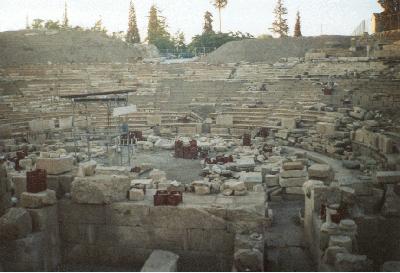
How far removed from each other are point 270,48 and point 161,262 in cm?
3440

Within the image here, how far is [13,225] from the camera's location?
7.34 metres

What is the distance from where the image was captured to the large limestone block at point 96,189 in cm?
821

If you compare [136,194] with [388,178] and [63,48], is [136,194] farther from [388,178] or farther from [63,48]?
[63,48]

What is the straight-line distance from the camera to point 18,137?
2056 cm

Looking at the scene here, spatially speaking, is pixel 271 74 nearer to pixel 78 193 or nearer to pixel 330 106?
pixel 330 106

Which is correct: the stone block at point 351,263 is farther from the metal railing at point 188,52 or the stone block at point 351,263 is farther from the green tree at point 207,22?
the green tree at point 207,22

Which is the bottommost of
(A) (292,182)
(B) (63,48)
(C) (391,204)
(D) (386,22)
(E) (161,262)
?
(E) (161,262)

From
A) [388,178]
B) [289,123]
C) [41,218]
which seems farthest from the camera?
[289,123]

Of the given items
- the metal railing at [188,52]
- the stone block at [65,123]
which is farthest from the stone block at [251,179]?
the metal railing at [188,52]

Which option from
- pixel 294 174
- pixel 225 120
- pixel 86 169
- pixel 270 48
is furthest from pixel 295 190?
pixel 270 48

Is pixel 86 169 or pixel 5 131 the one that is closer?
pixel 86 169

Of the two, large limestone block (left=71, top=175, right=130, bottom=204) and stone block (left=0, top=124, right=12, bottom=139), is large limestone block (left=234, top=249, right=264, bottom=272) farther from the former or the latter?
stone block (left=0, top=124, right=12, bottom=139)

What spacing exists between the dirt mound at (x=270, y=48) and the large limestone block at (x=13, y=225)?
101 feet

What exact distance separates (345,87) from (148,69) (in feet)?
51.3
